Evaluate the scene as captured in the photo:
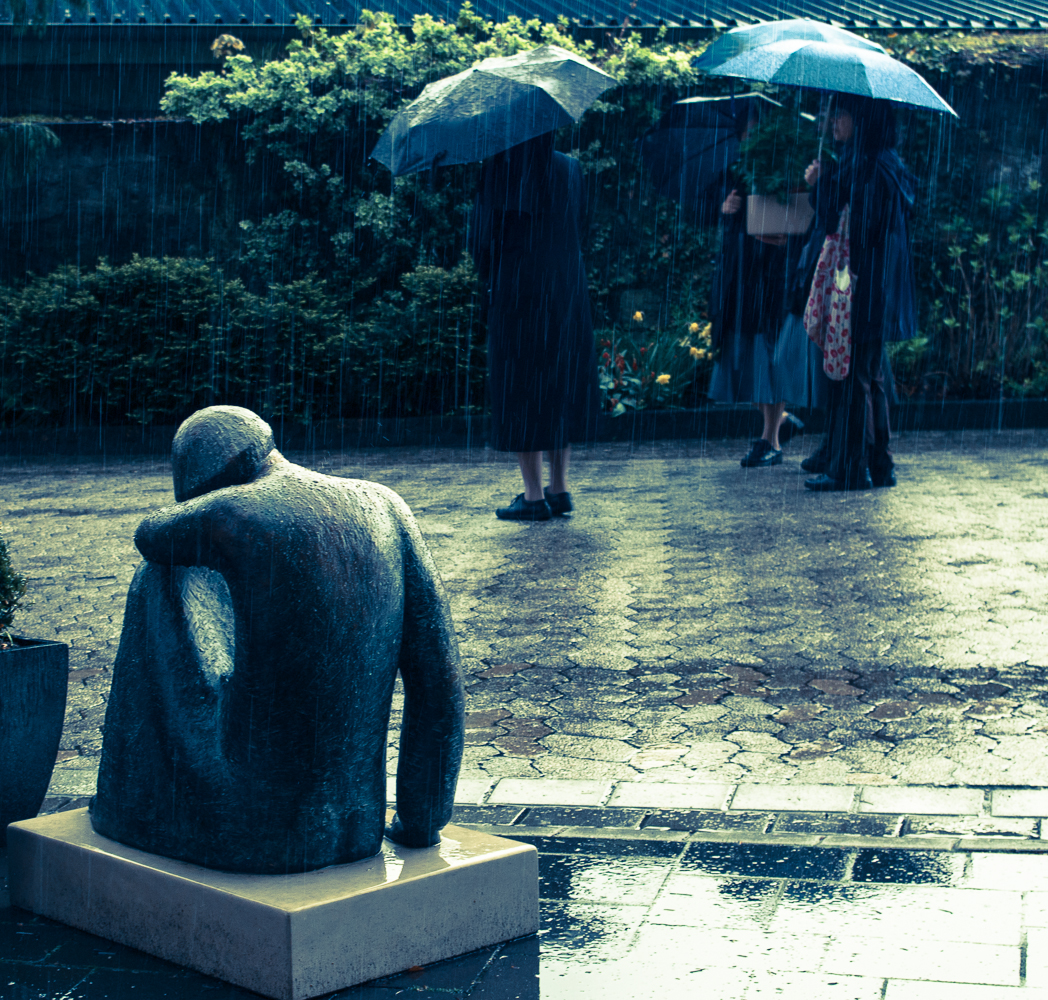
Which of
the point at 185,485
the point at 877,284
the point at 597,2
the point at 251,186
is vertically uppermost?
the point at 597,2

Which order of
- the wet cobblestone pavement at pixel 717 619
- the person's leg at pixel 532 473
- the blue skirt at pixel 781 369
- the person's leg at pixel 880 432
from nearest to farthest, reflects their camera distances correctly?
the wet cobblestone pavement at pixel 717 619 → the person's leg at pixel 532 473 → the person's leg at pixel 880 432 → the blue skirt at pixel 781 369

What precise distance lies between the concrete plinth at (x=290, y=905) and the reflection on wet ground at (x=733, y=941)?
0.04 m

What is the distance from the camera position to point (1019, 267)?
42.4ft

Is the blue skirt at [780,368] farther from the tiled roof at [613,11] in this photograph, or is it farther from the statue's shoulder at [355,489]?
the tiled roof at [613,11]

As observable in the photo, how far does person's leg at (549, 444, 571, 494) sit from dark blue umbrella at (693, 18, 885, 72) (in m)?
2.63

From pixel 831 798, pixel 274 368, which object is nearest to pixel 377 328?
pixel 274 368

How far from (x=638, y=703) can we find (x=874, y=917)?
67.5 inches

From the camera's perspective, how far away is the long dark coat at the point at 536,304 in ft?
22.7

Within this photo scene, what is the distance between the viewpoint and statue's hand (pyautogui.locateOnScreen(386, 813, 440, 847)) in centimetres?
260

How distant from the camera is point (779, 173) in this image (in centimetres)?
843

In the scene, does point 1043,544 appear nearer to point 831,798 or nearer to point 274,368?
point 831,798

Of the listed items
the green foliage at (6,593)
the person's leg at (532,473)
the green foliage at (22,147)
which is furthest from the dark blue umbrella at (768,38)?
the green foliage at (22,147)

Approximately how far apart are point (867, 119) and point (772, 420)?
2.27 metres

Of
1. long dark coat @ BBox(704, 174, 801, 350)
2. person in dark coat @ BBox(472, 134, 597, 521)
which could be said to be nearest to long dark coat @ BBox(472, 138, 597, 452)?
person in dark coat @ BBox(472, 134, 597, 521)
